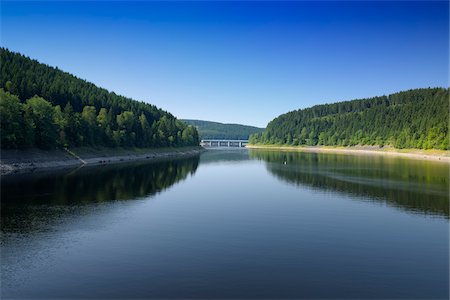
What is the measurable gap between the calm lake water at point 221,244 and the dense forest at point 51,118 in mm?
33672

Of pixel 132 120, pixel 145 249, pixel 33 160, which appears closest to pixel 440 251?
pixel 145 249

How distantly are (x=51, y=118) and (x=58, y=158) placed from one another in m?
11.8

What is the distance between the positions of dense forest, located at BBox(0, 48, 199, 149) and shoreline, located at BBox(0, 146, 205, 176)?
217cm

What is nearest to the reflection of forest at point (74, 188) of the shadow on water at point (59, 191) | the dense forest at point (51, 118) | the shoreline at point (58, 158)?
the shadow on water at point (59, 191)

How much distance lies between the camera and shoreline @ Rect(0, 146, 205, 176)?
8730 cm

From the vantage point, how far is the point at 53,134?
10425cm

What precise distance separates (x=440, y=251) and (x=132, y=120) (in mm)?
146737

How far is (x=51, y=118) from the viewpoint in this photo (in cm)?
11025

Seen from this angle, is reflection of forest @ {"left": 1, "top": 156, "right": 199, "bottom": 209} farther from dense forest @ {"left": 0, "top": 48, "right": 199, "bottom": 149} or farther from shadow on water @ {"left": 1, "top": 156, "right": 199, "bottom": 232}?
dense forest @ {"left": 0, "top": 48, "right": 199, "bottom": 149}

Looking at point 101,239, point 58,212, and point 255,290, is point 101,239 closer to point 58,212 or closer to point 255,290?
point 58,212

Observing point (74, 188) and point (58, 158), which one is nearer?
point (74, 188)

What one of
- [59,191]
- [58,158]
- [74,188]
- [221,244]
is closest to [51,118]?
[58,158]

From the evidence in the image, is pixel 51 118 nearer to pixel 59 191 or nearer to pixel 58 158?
pixel 58 158

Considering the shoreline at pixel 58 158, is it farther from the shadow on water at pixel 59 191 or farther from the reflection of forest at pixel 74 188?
the reflection of forest at pixel 74 188
